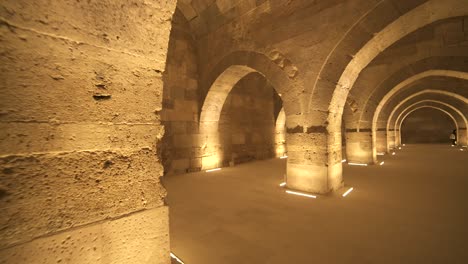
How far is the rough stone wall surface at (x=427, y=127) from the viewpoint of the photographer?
55.5ft

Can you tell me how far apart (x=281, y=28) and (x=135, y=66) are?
3942 mm

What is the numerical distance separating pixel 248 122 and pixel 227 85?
89.2 inches

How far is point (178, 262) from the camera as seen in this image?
75.3 inches

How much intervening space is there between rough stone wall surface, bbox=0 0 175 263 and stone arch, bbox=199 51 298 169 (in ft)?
11.1

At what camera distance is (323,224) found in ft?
8.79

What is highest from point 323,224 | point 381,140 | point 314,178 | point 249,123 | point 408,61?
point 408,61

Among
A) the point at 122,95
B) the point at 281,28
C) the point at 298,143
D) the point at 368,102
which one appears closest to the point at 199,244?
the point at 122,95

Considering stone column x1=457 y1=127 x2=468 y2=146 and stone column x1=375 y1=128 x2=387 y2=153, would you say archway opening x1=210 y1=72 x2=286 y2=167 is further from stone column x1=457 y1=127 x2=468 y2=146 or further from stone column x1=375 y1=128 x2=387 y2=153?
stone column x1=457 y1=127 x2=468 y2=146

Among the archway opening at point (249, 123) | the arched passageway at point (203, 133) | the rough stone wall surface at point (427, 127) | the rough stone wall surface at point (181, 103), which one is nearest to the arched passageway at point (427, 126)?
the rough stone wall surface at point (427, 127)

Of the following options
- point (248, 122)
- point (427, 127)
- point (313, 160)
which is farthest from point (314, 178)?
point (427, 127)

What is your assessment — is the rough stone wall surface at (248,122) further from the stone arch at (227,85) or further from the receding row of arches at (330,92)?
the stone arch at (227,85)

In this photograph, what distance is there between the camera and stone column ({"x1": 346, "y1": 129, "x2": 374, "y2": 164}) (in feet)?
23.6

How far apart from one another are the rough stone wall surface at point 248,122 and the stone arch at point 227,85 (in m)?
0.49

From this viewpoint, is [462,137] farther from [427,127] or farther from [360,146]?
[360,146]
